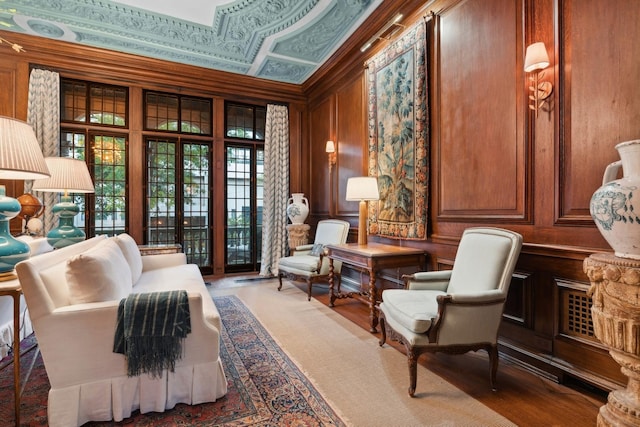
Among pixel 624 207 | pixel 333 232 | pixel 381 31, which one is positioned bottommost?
pixel 333 232

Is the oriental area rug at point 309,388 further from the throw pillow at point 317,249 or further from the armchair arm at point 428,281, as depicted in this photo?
the throw pillow at point 317,249

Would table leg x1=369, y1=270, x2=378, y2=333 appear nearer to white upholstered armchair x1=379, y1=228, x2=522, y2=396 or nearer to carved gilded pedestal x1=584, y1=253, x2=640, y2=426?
white upholstered armchair x1=379, y1=228, x2=522, y2=396

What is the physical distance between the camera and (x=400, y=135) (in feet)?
11.0

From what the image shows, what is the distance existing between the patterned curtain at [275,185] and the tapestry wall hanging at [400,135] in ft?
6.76

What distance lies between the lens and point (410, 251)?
303 centimetres

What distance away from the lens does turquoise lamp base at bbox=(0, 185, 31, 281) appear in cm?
176

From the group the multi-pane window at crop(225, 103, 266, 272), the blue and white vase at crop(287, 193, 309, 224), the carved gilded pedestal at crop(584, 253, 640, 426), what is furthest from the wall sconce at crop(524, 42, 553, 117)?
the multi-pane window at crop(225, 103, 266, 272)

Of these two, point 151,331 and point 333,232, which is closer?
point 151,331

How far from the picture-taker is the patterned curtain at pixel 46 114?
416 centimetres

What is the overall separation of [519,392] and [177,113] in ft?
17.7

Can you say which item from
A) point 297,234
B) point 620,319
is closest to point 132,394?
point 620,319

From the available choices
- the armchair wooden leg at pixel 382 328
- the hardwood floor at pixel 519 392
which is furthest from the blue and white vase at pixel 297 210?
the hardwood floor at pixel 519 392

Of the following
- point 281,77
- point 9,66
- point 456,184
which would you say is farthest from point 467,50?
point 9,66

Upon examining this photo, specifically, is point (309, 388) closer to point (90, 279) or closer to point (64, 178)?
point (90, 279)
